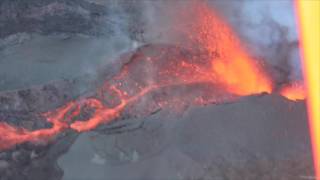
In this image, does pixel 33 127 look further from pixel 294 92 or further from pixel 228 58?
pixel 294 92

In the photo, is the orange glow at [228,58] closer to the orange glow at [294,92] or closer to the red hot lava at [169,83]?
the red hot lava at [169,83]

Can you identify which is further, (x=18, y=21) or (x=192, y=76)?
(x=18, y=21)

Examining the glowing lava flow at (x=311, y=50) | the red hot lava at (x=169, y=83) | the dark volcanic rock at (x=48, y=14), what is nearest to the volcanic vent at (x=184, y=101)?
the red hot lava at (x=169, y=83)

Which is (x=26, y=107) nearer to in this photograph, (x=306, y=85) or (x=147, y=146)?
(x=147, y=146)

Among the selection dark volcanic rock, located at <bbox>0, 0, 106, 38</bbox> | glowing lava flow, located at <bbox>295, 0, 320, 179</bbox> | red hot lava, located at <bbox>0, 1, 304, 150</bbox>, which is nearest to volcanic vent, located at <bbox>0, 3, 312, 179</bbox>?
red hot lava, located at <bbox>0, 1, 304, 150</bbox>

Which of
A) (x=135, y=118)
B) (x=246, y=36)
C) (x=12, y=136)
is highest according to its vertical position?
(x=246, y=36)

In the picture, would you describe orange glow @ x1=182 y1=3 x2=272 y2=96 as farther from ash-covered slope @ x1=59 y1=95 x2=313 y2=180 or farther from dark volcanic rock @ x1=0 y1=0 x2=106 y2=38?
dark volcanic rock @ x1=0 y1=0 x2=106 y2=38

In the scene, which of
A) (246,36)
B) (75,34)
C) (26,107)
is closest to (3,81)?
(26,107)
